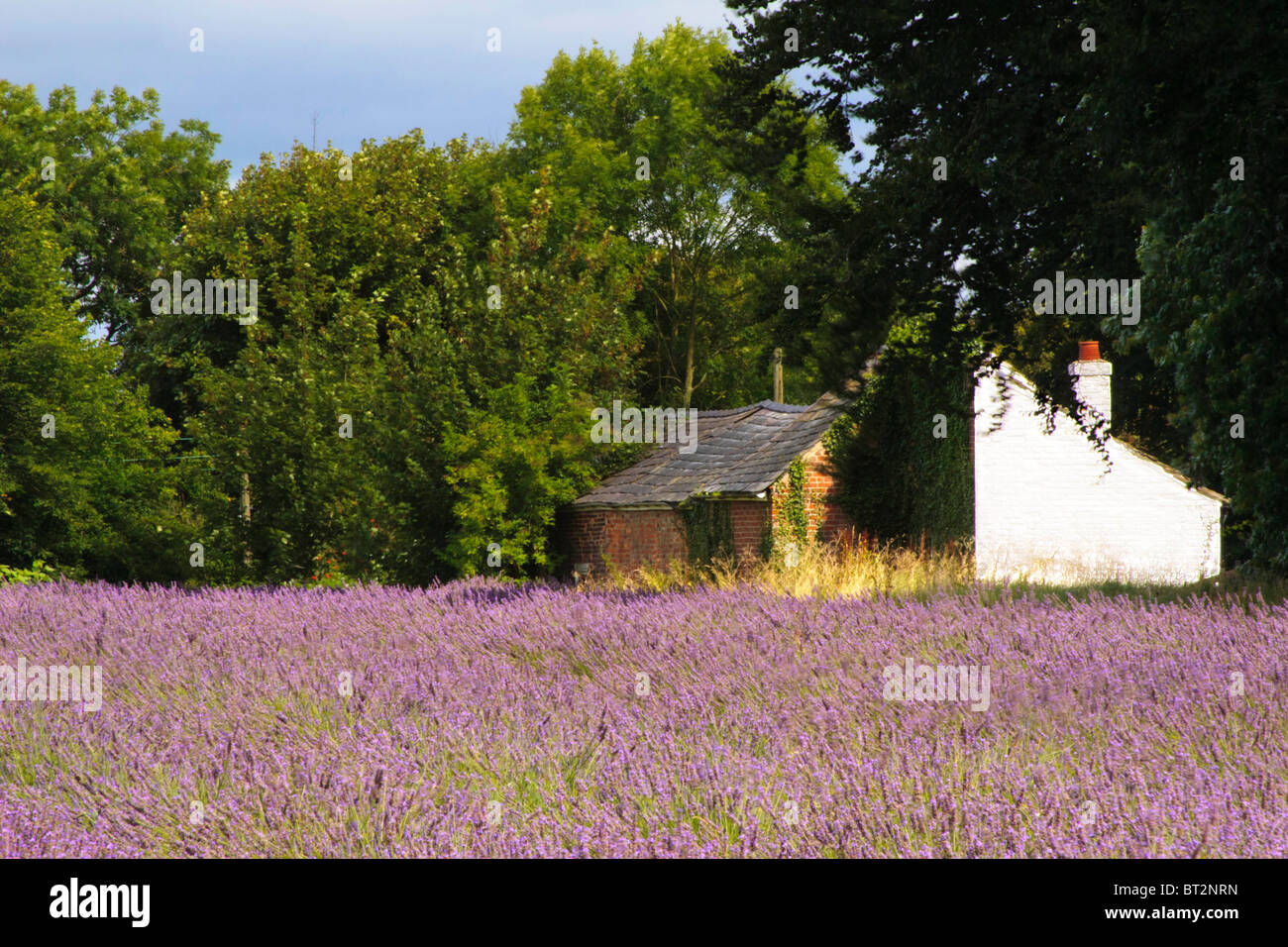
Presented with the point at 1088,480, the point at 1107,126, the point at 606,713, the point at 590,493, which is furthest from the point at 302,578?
the point at 606,713

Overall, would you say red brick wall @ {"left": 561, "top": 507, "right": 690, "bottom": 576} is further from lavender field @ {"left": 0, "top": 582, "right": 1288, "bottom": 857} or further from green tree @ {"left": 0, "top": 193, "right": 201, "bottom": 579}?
lavender field @ {"left": 0, "top": 582, "right": 1288, "bottom": 857}

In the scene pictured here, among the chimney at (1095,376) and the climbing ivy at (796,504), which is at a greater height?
the chimney at (1095,376)

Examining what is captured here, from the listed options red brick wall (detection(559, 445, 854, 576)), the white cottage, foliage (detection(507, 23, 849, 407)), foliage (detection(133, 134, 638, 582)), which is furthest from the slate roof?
foliage (detection(507, 23, 849, 407))

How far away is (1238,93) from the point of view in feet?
31.2

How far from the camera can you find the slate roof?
23.4 metres

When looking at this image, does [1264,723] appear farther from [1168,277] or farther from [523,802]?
[1168,277]

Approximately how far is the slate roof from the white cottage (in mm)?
3270

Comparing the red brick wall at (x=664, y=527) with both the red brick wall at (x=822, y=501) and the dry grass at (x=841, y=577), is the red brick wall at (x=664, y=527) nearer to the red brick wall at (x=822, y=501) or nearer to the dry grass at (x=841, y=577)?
the red brick wall at (x=822, y=501)

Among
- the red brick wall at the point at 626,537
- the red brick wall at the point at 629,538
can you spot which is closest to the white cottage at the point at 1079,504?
the red brick wall at the point at 626,537

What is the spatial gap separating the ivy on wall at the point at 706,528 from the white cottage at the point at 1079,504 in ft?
15.1

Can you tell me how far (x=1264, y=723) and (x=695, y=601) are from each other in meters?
5.18

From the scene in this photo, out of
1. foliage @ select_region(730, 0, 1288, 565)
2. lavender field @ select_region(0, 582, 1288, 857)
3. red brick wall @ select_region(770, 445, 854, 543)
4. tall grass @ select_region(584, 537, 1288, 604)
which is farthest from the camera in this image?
red brick wall @ select_region(770, 445, 854, 543)

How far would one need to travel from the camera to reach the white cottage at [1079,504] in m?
22.7

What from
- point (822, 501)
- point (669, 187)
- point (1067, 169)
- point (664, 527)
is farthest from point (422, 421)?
point (669, 187)
